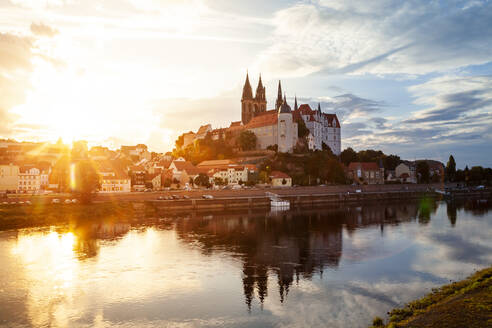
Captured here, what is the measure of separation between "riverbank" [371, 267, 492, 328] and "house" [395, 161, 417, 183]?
281 feet

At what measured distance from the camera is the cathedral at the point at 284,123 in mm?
85250

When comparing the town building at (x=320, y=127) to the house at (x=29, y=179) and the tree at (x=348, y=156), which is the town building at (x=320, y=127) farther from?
the house at (x=29, y=179)

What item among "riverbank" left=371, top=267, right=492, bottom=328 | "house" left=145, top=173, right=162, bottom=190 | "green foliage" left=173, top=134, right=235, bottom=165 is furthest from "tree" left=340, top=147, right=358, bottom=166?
"riverbank" left=371, top=267, right=492, bottom=328

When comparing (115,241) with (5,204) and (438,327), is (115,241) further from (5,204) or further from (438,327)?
(438,327)

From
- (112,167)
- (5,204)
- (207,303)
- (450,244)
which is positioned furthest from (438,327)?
(112,167)

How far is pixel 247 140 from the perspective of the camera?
293 feet

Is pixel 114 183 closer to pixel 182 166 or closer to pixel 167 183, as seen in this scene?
pixel 167 183

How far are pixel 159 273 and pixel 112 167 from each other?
52.3m

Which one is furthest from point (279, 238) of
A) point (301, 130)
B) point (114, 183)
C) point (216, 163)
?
point (301, 130)

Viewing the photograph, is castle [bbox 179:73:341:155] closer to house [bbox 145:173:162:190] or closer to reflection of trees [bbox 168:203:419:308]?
house [bbox 145:173:162:190]

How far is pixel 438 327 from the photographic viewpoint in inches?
460

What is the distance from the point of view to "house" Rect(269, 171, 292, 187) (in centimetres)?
7338

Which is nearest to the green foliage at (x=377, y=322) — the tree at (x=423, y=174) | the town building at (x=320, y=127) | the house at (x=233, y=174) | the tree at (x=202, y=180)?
the tree at (x=202, y=180)

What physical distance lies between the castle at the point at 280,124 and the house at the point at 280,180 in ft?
37.4
